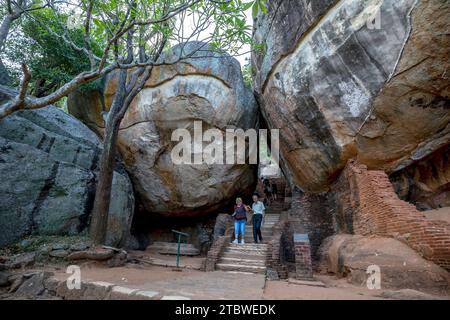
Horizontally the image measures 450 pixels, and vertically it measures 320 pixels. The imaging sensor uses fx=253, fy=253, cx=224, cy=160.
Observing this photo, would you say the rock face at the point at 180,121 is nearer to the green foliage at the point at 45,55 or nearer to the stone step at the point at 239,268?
the green foliage at the point at 45,55

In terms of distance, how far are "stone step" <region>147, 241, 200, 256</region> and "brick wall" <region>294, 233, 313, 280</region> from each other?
606 cm

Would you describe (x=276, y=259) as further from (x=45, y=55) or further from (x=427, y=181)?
(x=45, y=55)

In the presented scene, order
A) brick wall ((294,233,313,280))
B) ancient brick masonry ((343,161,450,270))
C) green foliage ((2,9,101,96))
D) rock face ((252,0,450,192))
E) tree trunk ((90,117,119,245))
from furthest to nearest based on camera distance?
green foliage ((2,9,101,96)) → tree trunk ((90,117,119,245)) → brick wall ((294,233,313,280)) → rock face ((252,0,450,192)) → ancient brick masonry ((343,161,450,270))

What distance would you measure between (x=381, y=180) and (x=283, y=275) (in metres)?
3.26

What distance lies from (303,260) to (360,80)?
14.6ft

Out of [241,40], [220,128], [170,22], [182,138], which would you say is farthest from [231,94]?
[241,40]

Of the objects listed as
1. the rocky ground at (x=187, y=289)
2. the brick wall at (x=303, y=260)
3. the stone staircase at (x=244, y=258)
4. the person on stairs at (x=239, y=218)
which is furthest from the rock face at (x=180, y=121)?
the rocky ground at (x=187, y=289)

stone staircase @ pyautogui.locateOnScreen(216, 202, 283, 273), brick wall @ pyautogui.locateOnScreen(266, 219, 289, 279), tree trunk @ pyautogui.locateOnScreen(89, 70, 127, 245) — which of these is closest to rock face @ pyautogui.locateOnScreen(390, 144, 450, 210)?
brick wall @ pyautogui.locateOnScreen(266, 219, 289, 279)

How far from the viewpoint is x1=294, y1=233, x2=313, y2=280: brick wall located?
18.2ft

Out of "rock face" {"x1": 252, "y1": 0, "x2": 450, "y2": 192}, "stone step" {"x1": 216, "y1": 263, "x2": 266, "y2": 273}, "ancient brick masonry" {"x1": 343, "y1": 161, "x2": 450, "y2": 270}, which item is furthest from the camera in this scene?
"stone step" {"x1": 216, "y1": 263, "x2": 266, "y2": 273}

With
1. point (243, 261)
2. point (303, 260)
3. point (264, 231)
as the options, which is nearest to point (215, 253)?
point (243, 261)

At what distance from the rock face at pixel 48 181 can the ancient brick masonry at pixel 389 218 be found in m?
7.09

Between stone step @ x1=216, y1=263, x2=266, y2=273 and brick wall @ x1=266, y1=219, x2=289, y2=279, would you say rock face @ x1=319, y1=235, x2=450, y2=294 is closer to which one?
brick wall @ x1=266, y1=219, x2=289, y2=279

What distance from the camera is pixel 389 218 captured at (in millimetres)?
5457
